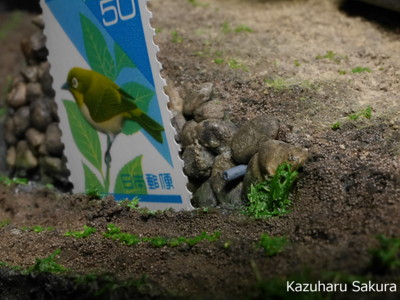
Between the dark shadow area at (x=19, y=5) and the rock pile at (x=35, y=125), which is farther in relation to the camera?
the dark shadow area at (x=19, y=5)

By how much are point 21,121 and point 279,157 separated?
Result: 144 inches

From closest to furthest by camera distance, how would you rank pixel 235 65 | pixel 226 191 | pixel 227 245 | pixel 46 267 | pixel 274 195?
pixel 227 245
pixel 46 267
pixel 274 195
pixel 226 191
pixel 235 65

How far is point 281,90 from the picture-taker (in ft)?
15.8

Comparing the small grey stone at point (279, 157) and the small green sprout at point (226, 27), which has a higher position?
the small green sprout at point (226, 27)

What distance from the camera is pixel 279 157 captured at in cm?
399

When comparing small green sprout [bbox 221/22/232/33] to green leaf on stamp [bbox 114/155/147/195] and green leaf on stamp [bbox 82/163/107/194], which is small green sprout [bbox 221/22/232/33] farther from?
green leaf on stamp [bbox 82/163/107/194]

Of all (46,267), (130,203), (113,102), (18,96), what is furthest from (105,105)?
(18,96)

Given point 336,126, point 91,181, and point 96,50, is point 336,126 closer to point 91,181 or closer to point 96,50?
point 96,50

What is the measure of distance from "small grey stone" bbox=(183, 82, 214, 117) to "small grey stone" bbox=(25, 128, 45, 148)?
2.06 m

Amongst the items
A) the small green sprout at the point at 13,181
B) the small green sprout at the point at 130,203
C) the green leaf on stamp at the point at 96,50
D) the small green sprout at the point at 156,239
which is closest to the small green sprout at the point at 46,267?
the small green sprout at the point at 156,239

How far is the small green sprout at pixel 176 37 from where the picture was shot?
5918 mm

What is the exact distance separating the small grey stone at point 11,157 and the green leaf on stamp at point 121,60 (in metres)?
2.45

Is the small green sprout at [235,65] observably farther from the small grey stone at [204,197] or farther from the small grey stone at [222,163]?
the small grey stone at [204,197]

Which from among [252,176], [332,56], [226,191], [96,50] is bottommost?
[226,191]
